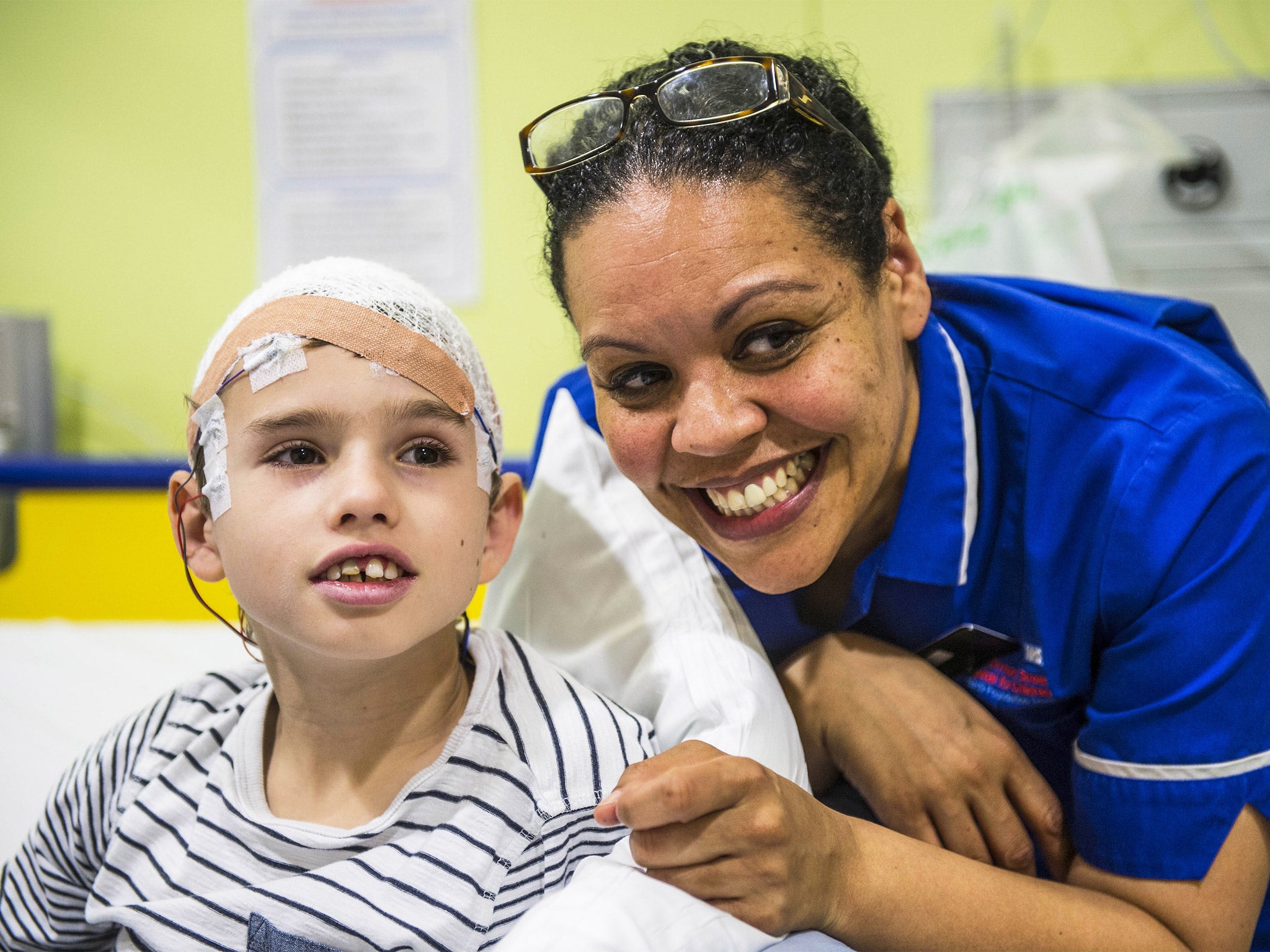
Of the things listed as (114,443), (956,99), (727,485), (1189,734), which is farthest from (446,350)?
(114,443)

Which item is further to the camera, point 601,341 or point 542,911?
point 601,341

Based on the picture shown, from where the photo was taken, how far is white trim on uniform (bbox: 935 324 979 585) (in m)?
1.14

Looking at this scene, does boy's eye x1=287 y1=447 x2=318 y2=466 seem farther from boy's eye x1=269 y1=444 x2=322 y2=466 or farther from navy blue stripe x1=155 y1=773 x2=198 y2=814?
navy blue stripe x1=155 y1=773 x2=198 y2=814

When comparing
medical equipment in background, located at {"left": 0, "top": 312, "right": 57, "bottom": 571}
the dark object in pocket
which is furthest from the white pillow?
medical equipment in background, located at {"left": 0, "top": 312, "right": 57, "bottom": 571}

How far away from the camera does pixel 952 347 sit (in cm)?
121

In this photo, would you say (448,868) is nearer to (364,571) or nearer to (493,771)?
(493,771)

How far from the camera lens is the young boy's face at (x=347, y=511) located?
96cm

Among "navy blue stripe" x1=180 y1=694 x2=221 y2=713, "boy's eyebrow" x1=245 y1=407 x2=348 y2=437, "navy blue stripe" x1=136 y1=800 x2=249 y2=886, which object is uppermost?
"boy's eyebrow" x1=245 y1=407 x2=348 y2=437

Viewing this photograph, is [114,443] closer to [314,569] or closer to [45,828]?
[45,828]

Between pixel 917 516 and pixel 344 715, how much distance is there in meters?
0.68

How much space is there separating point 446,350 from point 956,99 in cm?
170

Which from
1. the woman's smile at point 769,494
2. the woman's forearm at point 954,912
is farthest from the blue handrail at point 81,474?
the woman's forearm at point 954,912

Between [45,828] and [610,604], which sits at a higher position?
[610,604]

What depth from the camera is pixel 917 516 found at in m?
1.16
